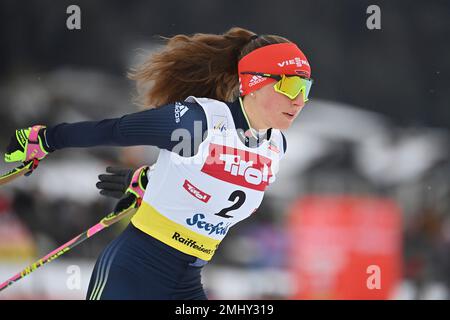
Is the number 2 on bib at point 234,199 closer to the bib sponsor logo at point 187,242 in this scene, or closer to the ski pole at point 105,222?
the bib sponsor logo at point 187,242

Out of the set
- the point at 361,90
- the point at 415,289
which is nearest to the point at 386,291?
the point at 415,289

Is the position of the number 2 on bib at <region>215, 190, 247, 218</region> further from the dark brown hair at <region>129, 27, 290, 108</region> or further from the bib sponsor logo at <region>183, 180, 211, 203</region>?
the dark brown hair at <region>129, 27, 290, 108</region>

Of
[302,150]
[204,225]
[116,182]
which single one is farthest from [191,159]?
[302,150]

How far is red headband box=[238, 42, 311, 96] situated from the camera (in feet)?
8.00

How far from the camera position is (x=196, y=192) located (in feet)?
7.65

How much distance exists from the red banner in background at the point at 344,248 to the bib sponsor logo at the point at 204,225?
9.47 ft

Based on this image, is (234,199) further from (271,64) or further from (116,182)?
(116,182)

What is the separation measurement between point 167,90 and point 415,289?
341cm

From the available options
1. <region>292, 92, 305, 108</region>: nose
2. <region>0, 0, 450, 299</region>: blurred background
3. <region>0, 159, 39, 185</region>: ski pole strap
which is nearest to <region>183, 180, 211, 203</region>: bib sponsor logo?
<region>292, 92, 305, 108</region>: nose

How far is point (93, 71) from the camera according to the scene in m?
5.51

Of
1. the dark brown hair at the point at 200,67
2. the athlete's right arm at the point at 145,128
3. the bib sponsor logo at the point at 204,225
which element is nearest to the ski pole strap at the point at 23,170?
the athlete's right arm at the point at 145,128

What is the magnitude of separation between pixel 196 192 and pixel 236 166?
0.50ft

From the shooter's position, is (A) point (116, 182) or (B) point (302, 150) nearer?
(A) point (116, 182)

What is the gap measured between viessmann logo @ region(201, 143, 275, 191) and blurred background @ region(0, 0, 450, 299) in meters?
2.62
